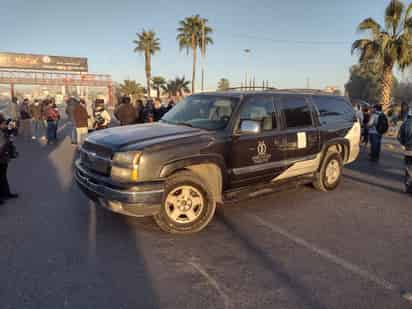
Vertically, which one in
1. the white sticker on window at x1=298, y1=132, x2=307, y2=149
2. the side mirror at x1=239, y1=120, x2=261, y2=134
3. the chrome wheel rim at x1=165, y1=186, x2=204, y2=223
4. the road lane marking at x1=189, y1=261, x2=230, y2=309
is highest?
the side mirror at x1=239, y1=120, x2=261, y2=134

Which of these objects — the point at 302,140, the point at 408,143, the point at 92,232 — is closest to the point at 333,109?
the point at 302,140

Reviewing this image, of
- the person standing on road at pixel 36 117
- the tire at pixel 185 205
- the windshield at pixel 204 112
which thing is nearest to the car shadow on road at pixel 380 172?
the windshield at pixel 204 112

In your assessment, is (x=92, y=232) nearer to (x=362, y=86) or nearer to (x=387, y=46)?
(x=387, y=46)

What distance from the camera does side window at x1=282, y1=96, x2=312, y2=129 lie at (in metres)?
5.14

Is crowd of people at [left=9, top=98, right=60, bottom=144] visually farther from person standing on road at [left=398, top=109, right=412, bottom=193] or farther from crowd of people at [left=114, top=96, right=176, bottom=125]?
person standing on road at [left=398, top=109, right=412, bottom=193]

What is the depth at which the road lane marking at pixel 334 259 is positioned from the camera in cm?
301

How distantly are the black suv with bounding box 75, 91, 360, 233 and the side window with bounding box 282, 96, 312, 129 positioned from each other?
2cm

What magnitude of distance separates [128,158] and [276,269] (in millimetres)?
2037

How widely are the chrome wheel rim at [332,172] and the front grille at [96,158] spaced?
13.5 feet

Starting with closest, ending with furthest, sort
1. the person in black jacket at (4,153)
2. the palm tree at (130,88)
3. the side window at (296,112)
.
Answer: the person in black jacket at (4,153) → the side window at (296,112) → the palm tree at (130,88)

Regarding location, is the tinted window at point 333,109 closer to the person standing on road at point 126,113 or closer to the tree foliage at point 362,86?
the person standing on road at point 126,113

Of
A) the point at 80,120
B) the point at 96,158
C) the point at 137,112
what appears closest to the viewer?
the point at 96,158

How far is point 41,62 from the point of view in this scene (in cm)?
5559

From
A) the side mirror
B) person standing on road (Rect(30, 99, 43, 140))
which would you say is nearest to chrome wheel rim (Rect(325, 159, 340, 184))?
the side mirror
